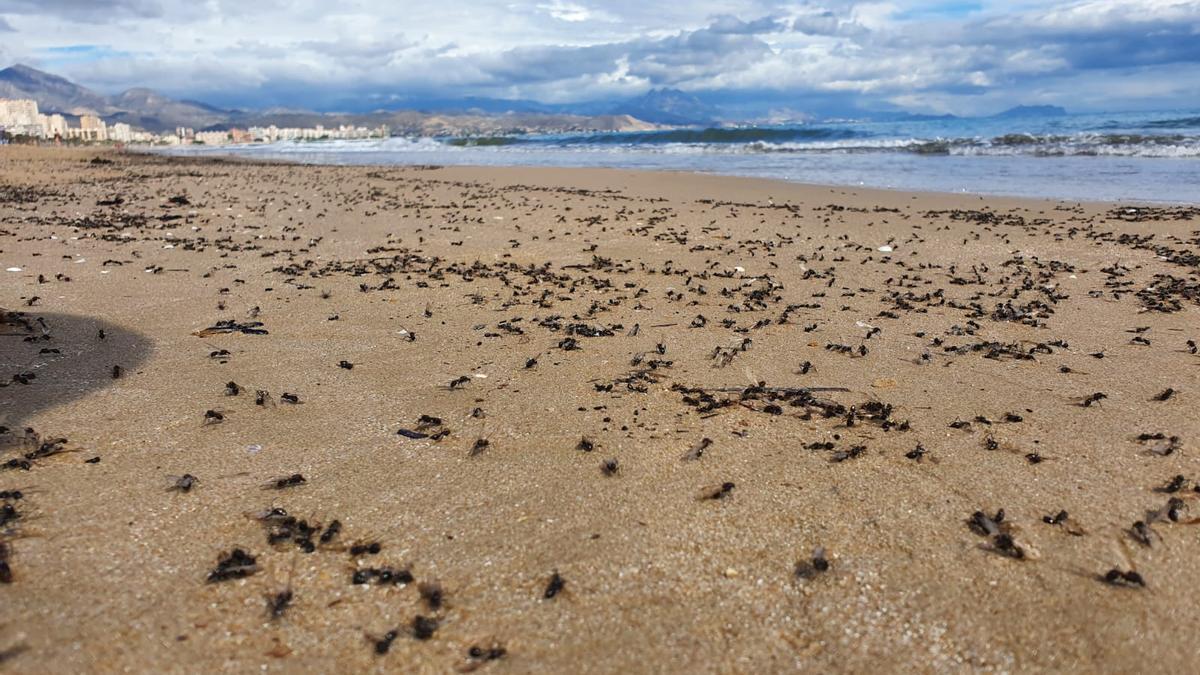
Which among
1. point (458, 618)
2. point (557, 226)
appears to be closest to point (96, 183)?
point (557, 226)

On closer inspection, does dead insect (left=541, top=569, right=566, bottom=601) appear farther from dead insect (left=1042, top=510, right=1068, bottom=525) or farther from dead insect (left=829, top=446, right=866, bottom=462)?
dead insect (left=1042, top=510, right=1068, bottom=525)

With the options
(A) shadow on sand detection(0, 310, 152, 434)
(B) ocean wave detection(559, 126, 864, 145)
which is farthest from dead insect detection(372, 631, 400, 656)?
(B) ocean wave detection(559, 126, 864, 145)

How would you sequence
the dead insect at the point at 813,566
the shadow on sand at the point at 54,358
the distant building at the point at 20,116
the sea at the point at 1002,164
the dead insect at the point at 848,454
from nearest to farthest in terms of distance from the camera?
the dead insect at the point at 813,566
the dead insect at the point at 848,454
the shadow on sand at the point at 54,358
the sea at the point at 1002,164
the distant building at the point at 20,116

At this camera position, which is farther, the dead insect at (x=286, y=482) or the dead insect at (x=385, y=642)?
the dead insect at (x=286, y=482)

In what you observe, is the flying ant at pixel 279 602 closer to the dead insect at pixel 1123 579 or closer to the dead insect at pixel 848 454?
the dead insect at pixel 848 454

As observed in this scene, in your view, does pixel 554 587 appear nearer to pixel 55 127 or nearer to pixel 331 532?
pixel 331 532

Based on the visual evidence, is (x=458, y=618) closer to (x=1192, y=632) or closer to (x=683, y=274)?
(x=1192, y=632)

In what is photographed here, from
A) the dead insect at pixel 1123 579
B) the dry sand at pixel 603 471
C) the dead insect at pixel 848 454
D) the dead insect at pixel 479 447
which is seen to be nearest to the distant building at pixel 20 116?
the dry sand at pixel 603 471
